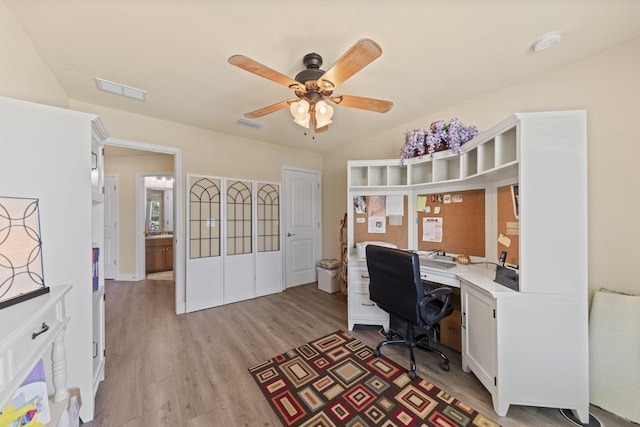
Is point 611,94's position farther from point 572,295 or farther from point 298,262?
point 298,262

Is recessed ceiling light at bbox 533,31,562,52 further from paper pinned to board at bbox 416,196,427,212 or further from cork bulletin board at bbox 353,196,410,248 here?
cork bulletin board at bbox 353,196,410,248

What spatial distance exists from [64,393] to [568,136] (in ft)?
10.7

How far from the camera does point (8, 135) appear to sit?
1257 mm

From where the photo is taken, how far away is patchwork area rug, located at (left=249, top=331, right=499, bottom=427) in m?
1.53

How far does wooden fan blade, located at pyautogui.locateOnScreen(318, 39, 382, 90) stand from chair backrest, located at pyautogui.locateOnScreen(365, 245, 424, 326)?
1342 millimetres

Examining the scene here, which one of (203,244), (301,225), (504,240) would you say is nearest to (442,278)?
(504,240)

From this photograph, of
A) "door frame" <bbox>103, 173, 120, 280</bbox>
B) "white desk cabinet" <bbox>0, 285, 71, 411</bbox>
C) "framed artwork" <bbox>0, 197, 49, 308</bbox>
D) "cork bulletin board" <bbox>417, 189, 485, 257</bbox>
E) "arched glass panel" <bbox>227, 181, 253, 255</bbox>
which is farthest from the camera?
"door frame" <bbox>103, 173, 120, 280</bbox>

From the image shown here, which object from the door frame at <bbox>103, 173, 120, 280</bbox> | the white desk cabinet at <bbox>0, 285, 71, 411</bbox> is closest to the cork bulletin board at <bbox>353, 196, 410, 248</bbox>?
the white desk cabinet at <bbox>0, 285, 71, 411</bbox>

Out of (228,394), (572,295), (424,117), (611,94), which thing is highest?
(424,117)

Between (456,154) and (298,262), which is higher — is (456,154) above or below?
above

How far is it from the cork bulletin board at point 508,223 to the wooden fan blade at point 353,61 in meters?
1.54

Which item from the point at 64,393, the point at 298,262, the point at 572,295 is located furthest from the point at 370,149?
the point at 64,393

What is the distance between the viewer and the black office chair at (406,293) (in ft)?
6.10

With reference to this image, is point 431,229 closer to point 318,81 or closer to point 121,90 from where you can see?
point 318,81
